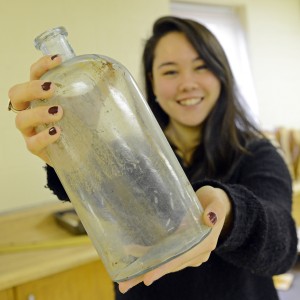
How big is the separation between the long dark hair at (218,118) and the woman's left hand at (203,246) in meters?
0.26

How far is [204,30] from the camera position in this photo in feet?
2.22

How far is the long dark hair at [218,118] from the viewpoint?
658 mm

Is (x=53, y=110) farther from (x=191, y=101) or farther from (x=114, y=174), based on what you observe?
(x=191, y=101)

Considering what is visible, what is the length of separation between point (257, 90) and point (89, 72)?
6.40 ft

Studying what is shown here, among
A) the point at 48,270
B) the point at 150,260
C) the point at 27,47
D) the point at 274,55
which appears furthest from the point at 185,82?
the point at 274,55

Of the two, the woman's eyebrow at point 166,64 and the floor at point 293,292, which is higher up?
the woman's eyebrow at point 166,64

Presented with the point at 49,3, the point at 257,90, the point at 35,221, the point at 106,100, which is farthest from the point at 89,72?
the point at 257,90

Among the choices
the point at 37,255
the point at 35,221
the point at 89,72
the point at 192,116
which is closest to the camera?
the point at 89,72

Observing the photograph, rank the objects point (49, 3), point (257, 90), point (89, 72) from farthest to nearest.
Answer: point (257, 90) → point (49, 3) → point (89, 72)

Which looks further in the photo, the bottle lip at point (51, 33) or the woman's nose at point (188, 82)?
the woman's nose at point (188, 82)

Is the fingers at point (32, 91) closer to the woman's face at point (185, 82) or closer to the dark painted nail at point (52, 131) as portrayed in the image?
the dark painted nail at point (52, 131)

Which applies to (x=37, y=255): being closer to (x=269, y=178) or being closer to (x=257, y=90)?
(x=269, y=178)

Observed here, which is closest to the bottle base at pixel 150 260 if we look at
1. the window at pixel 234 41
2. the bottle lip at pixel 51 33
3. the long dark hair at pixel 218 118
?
the bottle lip at pixel 51 33

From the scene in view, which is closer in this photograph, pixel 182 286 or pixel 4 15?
pixel 182 286
